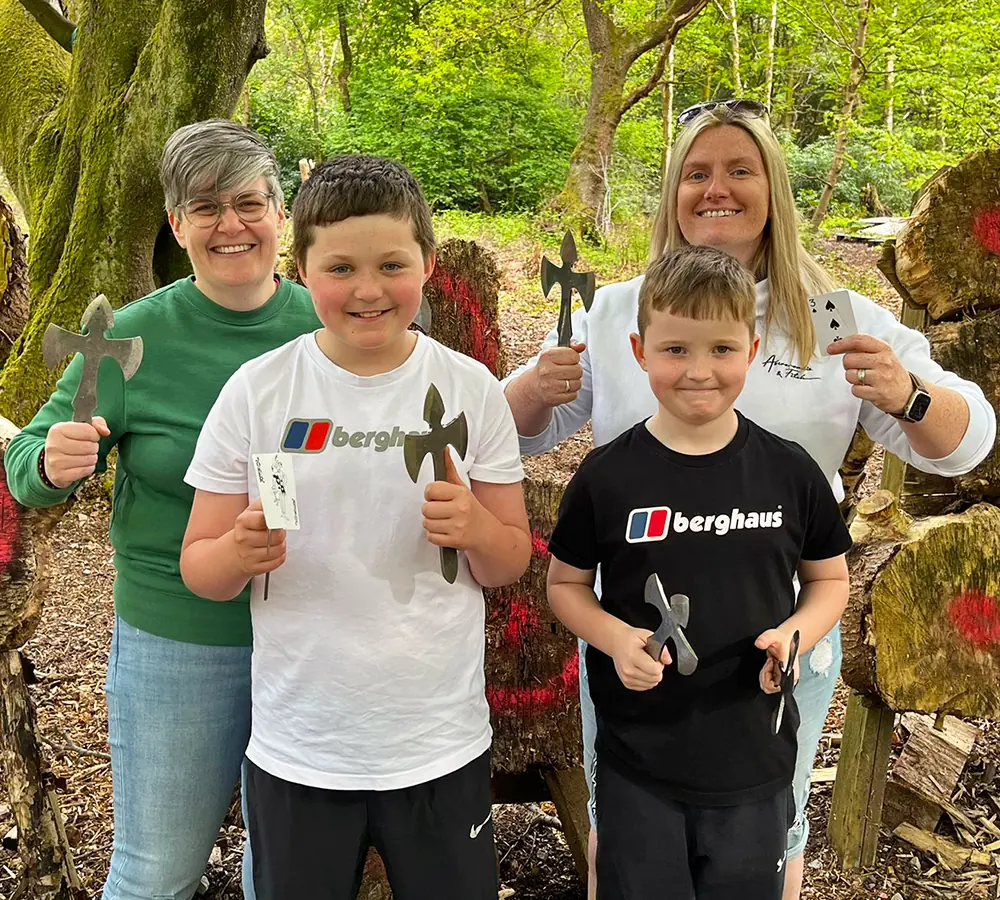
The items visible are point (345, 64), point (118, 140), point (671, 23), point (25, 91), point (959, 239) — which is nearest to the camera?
point (959, 239)

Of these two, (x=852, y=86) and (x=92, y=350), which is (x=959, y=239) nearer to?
(x=92, y=350)

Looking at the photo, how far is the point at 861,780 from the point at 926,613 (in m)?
0.61

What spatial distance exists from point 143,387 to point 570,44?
1776cm

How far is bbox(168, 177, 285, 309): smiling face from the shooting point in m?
1.70

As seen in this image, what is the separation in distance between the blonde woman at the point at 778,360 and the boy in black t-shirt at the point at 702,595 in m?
0.17

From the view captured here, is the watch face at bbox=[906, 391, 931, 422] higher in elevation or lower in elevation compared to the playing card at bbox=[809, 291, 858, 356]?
lower

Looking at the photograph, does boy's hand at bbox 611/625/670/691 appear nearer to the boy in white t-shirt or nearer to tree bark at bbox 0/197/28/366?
the boy in white t-shirt

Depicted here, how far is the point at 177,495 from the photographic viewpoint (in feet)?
5.61

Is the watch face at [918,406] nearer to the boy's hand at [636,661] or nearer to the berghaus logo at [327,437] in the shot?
the boy's hand at [636,661]

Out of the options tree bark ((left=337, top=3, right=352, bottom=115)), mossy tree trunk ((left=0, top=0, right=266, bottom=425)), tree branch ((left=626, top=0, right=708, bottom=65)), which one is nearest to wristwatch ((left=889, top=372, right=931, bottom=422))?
mossy tree trunk ((left=0, top=0, right=266, bottom=425))

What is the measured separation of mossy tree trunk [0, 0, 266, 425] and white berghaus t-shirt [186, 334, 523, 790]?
3210 mm

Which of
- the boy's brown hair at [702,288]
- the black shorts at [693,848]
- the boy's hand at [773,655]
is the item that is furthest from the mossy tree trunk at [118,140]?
the boy's hand at [773,655]

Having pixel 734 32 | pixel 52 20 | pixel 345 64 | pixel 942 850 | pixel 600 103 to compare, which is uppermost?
pixel 345 64

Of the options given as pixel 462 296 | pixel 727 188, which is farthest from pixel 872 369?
pixel 462 296
